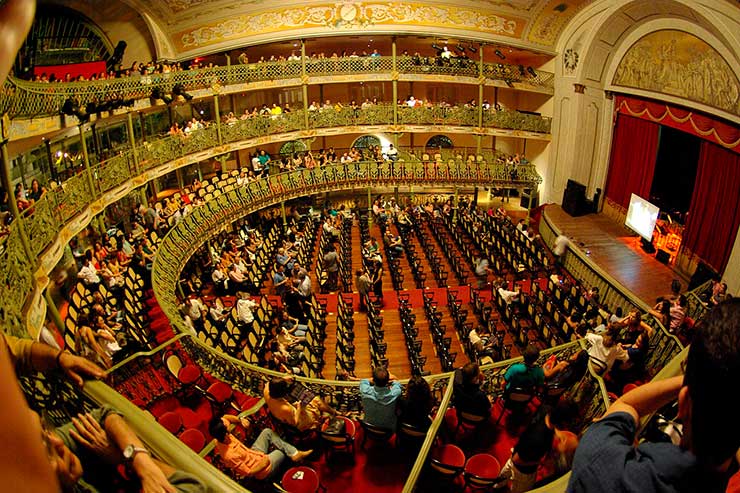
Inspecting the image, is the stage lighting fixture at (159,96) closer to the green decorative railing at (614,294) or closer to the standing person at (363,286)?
the standing person at (363,286)

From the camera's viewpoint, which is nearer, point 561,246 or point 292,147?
point 561,246

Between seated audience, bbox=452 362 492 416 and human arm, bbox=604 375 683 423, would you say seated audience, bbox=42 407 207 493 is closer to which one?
human arm, bbox=604 375 683 423

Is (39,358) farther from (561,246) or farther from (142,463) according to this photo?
(561,246)

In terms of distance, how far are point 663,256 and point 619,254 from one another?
1.36 meters

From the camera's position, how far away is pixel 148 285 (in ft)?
42.4

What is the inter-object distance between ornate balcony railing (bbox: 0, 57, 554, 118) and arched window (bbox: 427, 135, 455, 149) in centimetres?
486

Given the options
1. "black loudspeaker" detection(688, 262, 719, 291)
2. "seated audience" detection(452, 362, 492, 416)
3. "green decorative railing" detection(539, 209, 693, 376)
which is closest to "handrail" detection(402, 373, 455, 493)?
"seated audience" detection(452, 362, 492, 416)

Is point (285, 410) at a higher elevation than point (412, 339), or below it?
higher

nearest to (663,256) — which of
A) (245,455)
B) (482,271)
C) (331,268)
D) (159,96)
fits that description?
(482,271)

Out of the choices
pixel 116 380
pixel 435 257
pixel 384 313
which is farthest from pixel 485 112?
pixel 116 380

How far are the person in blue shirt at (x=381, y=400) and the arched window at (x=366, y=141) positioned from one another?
23.0m

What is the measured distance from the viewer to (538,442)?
492 centimetres

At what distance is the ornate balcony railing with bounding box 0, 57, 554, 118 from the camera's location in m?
12.2

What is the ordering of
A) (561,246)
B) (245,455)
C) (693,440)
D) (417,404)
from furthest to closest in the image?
1. (561,246)
2. (417,404)
3. (245,455)
4. (693,440)
